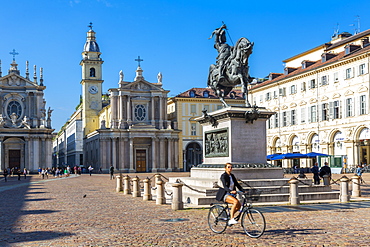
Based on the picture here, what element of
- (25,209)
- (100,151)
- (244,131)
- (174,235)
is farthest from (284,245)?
(100,151)

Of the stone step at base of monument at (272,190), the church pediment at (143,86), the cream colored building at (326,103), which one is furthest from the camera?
the church pediment at (143,86)

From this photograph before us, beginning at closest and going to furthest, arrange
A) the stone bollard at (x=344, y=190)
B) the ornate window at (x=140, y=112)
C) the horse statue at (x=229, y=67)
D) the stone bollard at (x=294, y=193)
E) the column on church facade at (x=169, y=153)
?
the stone bollard at (x=294, y=193), the stone bollard at (x=344, y=190), the horse statue at (x=229, y=67), the column on church facade at (x=169, y=153), the ornate window at (x=140, y=112)

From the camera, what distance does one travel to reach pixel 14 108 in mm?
81688

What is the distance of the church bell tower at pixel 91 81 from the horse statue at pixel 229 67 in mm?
76005

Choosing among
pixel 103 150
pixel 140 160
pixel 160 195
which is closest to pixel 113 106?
pixel 103 150

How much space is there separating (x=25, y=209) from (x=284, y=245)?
39.5 feet

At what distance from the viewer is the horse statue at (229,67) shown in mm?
21969

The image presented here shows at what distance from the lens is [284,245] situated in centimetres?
1080

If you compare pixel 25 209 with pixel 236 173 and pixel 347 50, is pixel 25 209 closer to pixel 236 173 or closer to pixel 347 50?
pixel 236 173

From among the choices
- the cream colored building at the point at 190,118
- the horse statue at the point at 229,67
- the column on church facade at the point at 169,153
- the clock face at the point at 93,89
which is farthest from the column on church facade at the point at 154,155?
the horse statue at the point at 229,67

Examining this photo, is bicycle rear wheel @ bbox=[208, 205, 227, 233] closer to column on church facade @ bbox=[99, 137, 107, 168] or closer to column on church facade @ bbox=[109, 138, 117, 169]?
column on church facade @ bbox=[99, 137, 107, 168]

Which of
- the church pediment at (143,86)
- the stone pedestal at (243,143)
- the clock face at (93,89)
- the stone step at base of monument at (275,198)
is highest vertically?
the clock face at (93,89)

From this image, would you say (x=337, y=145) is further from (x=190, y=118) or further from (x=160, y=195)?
(x=160, y=195)

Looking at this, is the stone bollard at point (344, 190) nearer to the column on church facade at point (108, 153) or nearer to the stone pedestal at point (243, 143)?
the stone pedestal at point (243, 143)
